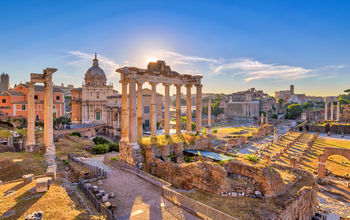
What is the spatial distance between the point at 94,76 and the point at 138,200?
42.8m

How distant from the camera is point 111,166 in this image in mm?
16875

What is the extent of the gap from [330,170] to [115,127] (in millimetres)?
37575

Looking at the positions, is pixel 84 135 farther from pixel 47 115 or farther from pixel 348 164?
pixel 348 164

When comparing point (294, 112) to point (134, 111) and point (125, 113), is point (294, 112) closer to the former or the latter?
point (125, 113)

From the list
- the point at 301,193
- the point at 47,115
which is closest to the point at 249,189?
the point at 301,193

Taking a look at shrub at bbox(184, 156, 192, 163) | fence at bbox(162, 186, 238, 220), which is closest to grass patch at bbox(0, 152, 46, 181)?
fence at bbox(162, 186, 238, 220)

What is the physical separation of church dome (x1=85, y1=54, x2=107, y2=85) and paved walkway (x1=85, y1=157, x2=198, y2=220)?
3829cm

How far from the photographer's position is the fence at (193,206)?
8238mm

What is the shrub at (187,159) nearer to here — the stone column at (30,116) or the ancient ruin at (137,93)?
the ancient ruin at (137,93)

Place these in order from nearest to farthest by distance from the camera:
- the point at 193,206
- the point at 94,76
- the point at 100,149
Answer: the point at 193,206, the point at 100,149, the point at 94,76

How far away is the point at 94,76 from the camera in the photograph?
4766 cm

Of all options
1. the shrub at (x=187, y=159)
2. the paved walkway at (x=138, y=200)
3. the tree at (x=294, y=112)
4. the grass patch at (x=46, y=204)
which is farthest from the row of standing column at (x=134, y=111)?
the tree at (x=294, y=112)

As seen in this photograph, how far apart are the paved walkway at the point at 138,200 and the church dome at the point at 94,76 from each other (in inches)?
1508

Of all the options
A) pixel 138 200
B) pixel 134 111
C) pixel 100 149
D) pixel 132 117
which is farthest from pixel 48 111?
pixel 138 200
